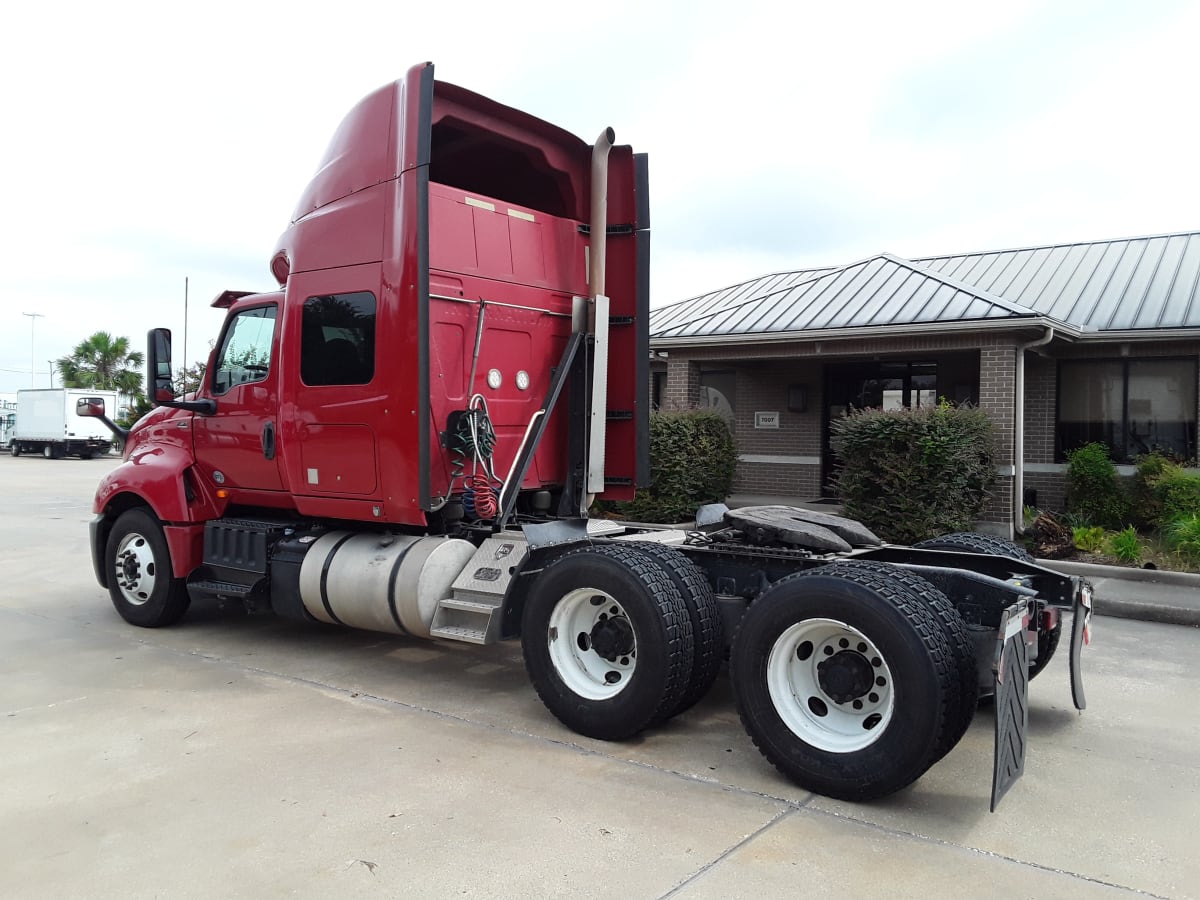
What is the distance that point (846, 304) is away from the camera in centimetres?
1449

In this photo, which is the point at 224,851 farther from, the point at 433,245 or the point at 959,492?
the point at 959,492

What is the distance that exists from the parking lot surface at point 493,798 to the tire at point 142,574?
2.93 ft

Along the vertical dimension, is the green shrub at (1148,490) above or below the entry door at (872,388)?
below

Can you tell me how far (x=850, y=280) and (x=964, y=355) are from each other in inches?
91.7

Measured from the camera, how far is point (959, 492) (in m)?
11.0

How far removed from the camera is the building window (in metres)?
13.4

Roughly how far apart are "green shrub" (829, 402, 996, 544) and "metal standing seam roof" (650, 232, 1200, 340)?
2.01m

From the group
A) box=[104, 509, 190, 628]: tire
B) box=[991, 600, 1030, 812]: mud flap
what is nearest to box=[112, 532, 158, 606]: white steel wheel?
box=[104, 509, 190, 628]: tire

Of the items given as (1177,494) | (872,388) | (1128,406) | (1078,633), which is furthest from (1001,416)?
(1078,633)

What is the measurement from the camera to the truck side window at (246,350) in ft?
22.7

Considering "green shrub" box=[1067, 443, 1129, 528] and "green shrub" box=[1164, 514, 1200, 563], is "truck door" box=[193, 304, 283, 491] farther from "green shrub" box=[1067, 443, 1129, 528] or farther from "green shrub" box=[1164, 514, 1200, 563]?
"green shrub" box=[1067, 443, 1129, 528]

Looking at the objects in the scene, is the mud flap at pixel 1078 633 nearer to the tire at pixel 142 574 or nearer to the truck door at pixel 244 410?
the truck door at pixel 244 410

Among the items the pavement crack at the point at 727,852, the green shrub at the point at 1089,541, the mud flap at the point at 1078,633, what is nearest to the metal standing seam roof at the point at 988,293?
the green shrub at the point at 1089,541

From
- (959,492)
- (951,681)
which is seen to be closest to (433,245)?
(951,681)
